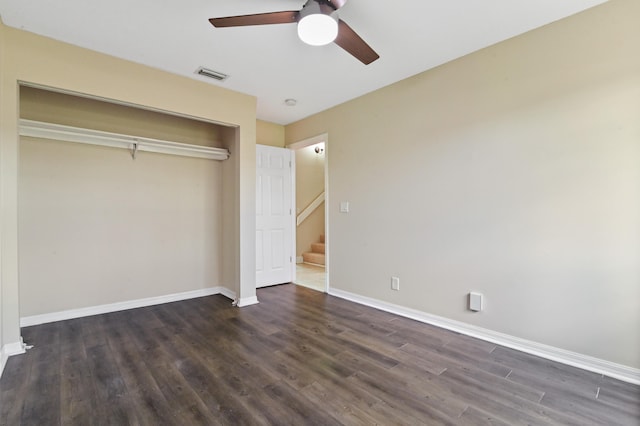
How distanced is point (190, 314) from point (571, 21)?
4411 mm

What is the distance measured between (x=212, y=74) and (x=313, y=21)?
183 cm

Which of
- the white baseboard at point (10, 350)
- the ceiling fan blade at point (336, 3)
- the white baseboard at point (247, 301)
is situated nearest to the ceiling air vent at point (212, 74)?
the ceiling fan blade at point (336, 3)

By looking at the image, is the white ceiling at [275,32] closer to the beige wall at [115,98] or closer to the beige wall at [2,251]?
the beige wall at [115,98]

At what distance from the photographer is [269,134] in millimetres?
4953

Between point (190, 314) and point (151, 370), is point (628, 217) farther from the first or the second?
point (190, 314)

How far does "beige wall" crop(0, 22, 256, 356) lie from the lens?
235cm

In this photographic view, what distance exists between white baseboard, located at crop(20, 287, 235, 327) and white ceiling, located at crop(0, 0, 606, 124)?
268 centimetres

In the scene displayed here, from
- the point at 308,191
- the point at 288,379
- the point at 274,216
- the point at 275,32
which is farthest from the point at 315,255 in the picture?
the point at 275,32

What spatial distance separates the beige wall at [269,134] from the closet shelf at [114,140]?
941 mm

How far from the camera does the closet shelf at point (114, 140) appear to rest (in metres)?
2.90

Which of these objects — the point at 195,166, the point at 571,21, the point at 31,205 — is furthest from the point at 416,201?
the point at 31,205

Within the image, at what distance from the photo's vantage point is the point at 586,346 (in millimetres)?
2197

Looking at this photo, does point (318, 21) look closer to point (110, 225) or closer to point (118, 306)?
point (110, 225)

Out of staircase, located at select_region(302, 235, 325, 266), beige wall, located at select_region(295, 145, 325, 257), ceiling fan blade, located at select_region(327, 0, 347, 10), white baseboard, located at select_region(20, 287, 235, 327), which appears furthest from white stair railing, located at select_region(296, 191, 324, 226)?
ceiling fan blade, located at select_region(327, 0, 347, 10)
